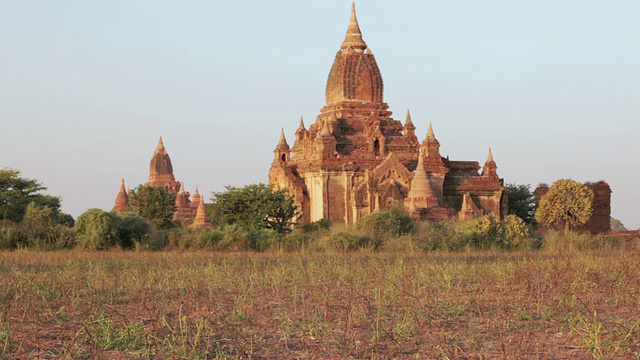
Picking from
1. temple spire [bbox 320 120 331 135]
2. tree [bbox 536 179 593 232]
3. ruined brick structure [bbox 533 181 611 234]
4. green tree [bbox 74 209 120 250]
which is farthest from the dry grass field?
ruined brick structure [bbox 533 181 611 234]

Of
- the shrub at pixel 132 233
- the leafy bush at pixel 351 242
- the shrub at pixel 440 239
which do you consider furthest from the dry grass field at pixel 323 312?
the shrub at pixel 440 239

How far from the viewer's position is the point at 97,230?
737 inches

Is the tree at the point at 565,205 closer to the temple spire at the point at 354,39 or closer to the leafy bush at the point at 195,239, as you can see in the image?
the temple spire at the point at 354,39

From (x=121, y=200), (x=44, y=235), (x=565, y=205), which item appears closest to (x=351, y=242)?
(x=44, y=235)

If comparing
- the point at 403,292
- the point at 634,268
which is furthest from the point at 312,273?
the point at 634,268

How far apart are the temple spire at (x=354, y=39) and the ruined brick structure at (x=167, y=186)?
38.7 ft

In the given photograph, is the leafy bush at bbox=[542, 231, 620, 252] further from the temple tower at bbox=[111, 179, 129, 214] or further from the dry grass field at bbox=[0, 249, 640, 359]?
the temple tower at bbox=[111, 179, 129, 214]

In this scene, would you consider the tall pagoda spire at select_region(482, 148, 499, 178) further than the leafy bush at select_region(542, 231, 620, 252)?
Yes

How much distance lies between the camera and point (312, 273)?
462 inches

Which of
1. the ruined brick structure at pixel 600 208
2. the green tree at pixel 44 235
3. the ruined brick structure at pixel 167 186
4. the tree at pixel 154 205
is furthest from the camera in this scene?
the ruined brick structure at pixel 167 186

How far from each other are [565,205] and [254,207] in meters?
11.9

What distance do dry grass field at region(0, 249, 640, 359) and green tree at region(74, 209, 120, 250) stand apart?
18.8 ft

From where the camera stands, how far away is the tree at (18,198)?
2458cm

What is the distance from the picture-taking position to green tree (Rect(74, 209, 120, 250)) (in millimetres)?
18562
